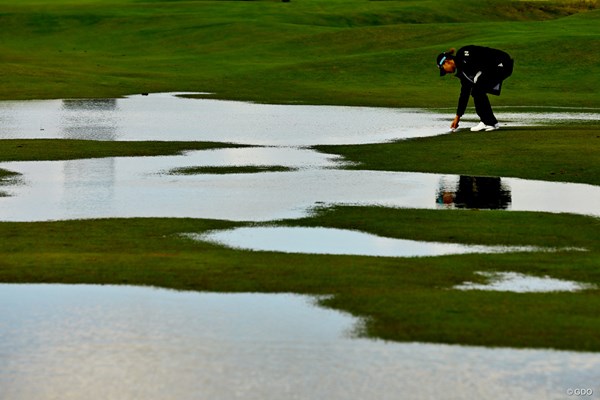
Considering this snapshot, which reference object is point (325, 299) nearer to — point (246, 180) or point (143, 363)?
point (143, 363)

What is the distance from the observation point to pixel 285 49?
70562mm

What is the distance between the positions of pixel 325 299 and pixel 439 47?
48.6 meters

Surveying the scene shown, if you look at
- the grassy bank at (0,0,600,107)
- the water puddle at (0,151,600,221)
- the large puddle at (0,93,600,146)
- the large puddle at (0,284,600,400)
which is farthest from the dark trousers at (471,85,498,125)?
the large puddle at (0,284,600,400)

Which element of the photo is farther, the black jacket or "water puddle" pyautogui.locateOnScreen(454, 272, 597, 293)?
the black jacket

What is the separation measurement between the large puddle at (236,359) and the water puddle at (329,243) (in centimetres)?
292

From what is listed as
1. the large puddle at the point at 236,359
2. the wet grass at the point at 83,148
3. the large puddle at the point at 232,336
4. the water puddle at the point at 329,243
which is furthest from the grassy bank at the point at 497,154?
the large puddle at the point at 236,359

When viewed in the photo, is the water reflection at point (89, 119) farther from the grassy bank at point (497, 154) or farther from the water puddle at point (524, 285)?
the water puddle at point (524, 285)

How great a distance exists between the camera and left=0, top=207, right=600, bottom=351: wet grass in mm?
11109

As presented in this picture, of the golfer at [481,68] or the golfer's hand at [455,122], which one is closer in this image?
the golfer at [481,68]

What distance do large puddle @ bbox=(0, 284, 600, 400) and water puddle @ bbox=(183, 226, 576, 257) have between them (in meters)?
Result: 2.92

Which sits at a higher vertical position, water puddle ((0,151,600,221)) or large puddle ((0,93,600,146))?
water puddle ((0,151,600,221))

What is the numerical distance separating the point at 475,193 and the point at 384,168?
12.4ft

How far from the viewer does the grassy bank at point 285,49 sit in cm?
4706

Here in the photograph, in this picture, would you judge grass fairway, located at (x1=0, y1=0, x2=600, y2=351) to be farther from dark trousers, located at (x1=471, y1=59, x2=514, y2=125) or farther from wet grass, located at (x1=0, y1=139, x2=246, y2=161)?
dark trousers, located at (x1=471, y1=59, x2=514, y2=125)
